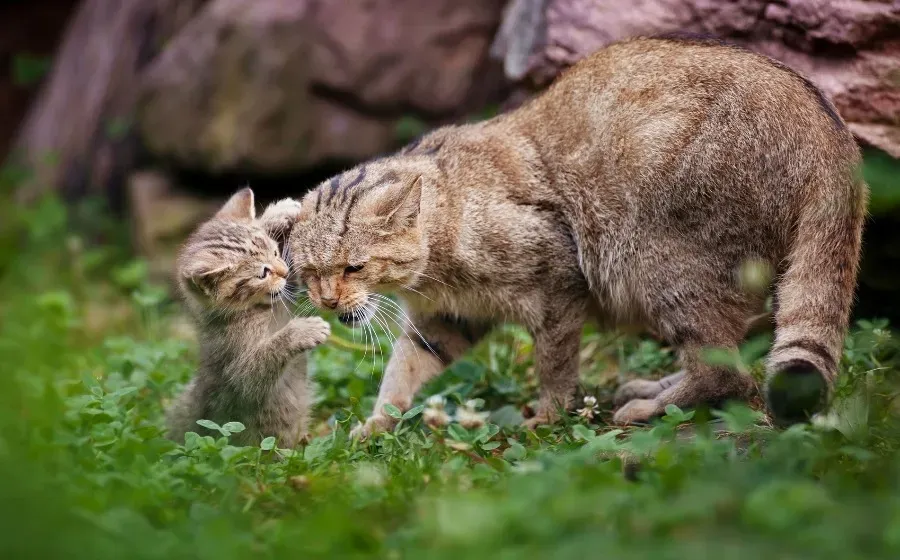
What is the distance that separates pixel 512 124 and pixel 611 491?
2.86m

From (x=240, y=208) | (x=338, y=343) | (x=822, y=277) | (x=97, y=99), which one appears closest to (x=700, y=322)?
(x=822, y=277)

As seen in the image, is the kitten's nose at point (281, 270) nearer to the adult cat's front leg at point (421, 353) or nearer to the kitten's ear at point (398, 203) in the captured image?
the kitten's ear at point (398, 203)

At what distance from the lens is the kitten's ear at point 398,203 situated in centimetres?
479

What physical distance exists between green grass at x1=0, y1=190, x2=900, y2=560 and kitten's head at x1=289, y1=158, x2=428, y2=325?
60cm

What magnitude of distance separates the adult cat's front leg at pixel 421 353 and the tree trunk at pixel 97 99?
5184 mm

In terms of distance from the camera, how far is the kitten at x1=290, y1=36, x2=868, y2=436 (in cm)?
432

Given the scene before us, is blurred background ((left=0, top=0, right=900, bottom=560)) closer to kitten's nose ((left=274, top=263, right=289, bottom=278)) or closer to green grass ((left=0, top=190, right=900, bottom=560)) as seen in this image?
green grass ((left=0, top=190, right=900, bottom=560))

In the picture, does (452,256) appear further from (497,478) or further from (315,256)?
(497,478)

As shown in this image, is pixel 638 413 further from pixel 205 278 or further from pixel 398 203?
pixel 205 278

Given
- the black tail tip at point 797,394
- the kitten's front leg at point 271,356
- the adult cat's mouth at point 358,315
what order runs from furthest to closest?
the adult cat's mouth at point 358,315 < the kitten's front leg at point 271,356 < the black tail tip at point 797,394

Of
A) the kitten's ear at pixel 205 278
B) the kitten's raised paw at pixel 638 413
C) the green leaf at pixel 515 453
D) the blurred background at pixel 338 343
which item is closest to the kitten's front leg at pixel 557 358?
the blurred background at pixel 338 343

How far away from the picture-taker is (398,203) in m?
4.79

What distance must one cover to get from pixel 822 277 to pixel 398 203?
6.50ft

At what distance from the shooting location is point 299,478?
3.71m
